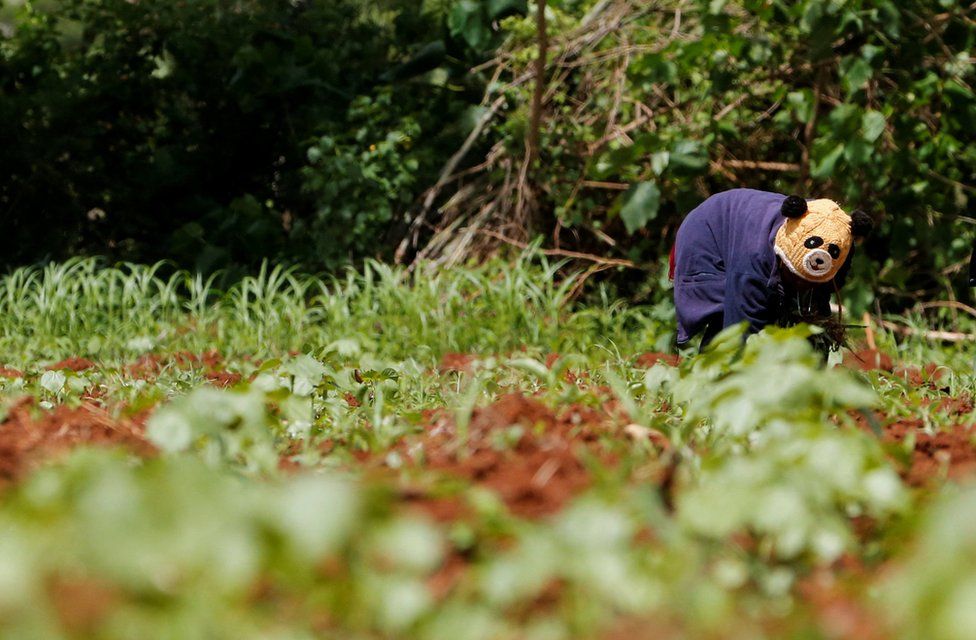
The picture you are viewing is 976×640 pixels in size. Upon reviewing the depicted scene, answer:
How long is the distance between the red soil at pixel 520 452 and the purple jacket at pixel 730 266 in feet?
4.44

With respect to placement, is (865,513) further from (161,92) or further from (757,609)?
(161,92)

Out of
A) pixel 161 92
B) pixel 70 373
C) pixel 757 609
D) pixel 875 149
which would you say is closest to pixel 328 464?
pixel 757 609

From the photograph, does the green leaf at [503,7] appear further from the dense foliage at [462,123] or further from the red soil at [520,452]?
the red soil at [520,452]

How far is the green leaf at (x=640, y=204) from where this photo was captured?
554 cm

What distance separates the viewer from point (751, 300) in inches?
139

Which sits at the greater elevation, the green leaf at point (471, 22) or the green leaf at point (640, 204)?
the green leaf at point (471, 22)

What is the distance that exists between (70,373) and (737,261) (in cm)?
202

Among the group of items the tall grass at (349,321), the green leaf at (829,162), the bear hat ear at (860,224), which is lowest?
the tall grass at (349,321)

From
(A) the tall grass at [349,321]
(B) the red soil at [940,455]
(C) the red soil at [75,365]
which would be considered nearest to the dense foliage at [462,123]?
(A) the tall grass at [349,321]

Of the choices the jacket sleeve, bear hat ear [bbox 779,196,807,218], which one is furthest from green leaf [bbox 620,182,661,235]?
bear hat ear [bbox 779,196,807,218]

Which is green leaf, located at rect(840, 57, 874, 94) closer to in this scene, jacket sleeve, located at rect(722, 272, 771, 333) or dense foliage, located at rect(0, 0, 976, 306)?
dense foliage, located at rect(0, 0, 976, 306)

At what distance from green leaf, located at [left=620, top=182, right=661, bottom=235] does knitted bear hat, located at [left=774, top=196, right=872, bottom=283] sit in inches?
80.2

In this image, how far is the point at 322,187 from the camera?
6848 millimetres

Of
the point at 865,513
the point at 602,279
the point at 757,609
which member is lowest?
the point at 602,279
